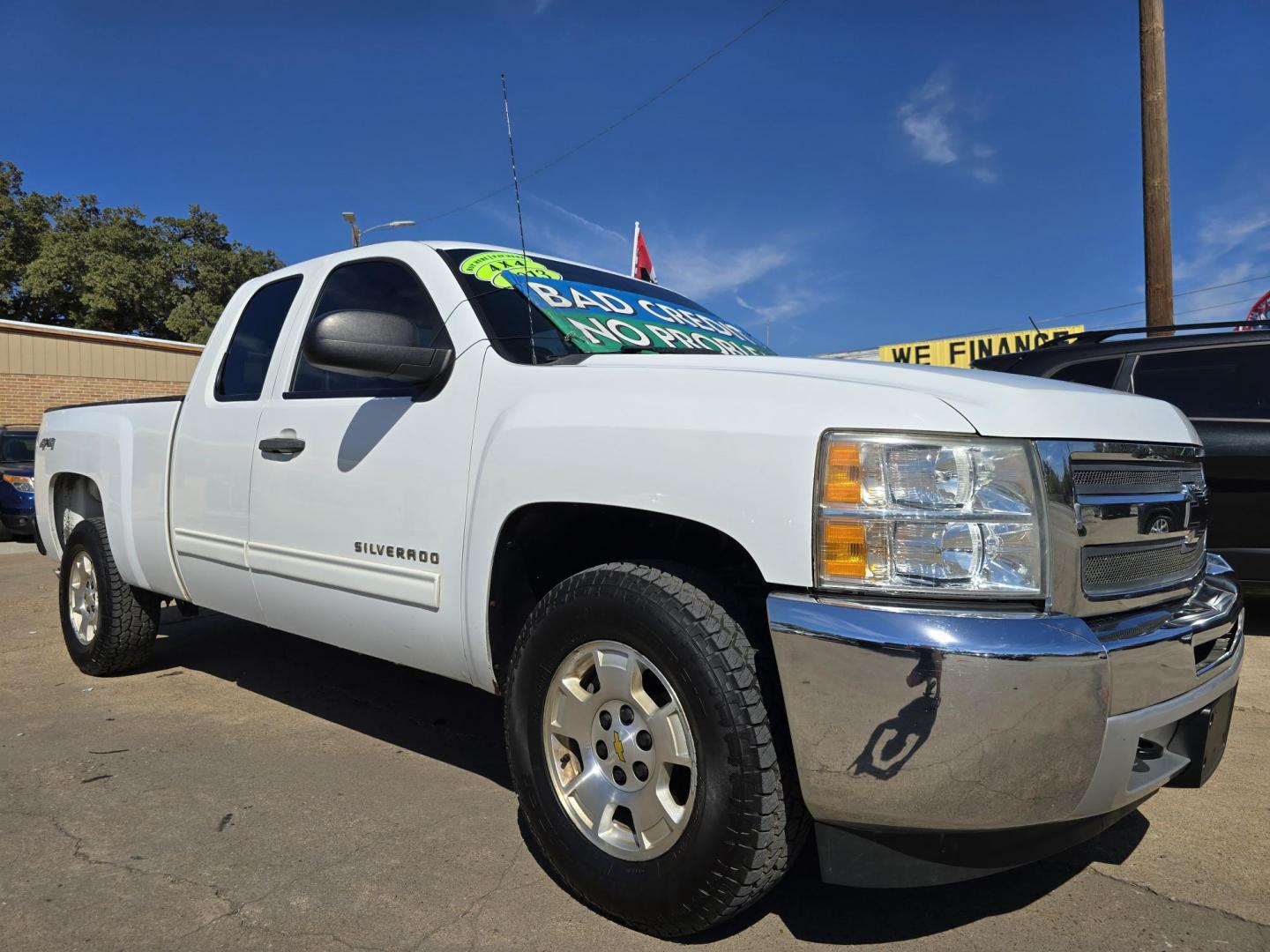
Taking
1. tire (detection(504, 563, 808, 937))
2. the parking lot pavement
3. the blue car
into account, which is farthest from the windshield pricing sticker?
the blue car

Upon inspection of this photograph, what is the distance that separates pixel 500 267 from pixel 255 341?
4.46 ft

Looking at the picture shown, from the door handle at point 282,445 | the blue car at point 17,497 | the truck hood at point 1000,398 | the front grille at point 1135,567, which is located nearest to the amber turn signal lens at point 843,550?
the truck hood at point 1000,398

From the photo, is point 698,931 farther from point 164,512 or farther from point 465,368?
point 164,512

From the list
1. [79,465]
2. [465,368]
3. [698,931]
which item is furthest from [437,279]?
[79,465]

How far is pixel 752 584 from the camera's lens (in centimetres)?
234

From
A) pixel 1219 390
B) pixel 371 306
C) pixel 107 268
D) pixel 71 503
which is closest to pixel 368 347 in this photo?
pixel 371 306

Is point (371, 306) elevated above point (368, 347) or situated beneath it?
elevated above

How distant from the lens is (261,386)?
12.0ft

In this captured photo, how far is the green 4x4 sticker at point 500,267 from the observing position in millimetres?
3066

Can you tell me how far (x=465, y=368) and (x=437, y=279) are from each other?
0.46 m

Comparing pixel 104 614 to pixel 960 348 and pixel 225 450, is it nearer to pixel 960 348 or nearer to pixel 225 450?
pixel 225 450

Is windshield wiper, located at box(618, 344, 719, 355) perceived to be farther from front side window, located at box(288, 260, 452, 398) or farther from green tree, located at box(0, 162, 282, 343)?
green tree, located at box(0, 162, 282, 343)

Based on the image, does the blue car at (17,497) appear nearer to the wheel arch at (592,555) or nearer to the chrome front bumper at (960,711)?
the wheel arch at (592,555)

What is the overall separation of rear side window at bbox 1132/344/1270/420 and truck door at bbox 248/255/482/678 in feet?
14.3
